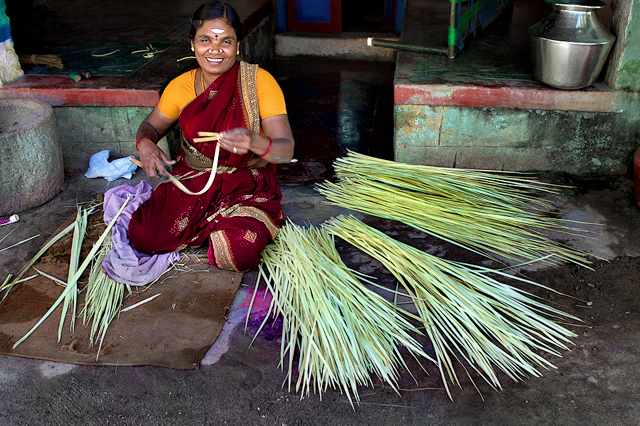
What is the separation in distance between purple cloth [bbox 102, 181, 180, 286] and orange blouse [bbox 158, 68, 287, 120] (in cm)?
53

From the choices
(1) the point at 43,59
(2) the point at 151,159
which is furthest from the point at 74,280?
(1) the point at 43,59

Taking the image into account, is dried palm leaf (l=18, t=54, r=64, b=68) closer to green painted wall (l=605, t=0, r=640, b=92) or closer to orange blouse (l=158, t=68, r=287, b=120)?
orange blouse (l=158, t=68, r=287, b=120)

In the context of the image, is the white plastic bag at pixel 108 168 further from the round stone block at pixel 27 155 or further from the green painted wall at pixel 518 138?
the green painted wall at pixel 518 138

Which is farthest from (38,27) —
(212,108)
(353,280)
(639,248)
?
(639,248)

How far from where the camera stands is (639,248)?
2.45 meters

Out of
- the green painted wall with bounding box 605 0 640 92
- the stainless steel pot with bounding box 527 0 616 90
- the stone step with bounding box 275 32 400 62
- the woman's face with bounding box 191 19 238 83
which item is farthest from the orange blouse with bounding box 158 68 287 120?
the stone step with bounding box 275 32 400 62

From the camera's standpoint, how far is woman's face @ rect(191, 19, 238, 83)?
2156 millimetres

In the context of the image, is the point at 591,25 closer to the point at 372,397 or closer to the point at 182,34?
the point at 372,397

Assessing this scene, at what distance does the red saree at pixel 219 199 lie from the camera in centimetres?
226

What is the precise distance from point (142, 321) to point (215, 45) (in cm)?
114

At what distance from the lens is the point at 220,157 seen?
238cm

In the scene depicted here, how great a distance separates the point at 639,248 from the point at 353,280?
1378 mm

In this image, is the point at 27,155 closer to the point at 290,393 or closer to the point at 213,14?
the point at 213,14

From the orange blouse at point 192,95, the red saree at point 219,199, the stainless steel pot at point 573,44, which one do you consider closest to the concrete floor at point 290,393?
the red saree at point 219,199
